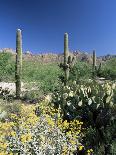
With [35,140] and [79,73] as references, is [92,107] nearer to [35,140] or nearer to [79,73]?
[35,140]

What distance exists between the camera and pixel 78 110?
35.3 feet

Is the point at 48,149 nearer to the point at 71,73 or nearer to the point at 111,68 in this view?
the point at 71,73

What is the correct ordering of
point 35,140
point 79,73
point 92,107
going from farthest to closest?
point 79,73 → point 92,107 → point 35,140

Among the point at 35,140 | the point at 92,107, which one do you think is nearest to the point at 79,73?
the point at 92,107

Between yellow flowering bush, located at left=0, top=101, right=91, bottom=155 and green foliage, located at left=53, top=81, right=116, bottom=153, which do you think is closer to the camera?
yellow flowering bush, located at left=0, top=101, right=91, bottom=155

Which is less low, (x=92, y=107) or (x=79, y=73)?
(x=79, y=73)

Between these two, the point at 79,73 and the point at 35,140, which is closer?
the point at 35,140

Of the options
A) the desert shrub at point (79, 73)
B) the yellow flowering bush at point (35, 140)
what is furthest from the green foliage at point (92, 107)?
the desert shrub at point (79, 73)

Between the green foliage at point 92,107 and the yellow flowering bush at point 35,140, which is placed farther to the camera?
the green foliage at point 92,107

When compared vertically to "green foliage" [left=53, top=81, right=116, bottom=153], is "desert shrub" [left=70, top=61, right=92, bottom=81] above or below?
above

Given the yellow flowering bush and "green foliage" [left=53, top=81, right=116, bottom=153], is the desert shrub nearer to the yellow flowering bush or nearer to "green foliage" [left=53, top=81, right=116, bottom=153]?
"green foliage" [left=53, top=81, right=116, bottom=153]

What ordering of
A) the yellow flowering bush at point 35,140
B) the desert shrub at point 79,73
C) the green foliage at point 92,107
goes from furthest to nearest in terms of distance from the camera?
the desert shrub at point 79,73, the green foliage at point 92,107, the yellow flowering bush at point 35,140

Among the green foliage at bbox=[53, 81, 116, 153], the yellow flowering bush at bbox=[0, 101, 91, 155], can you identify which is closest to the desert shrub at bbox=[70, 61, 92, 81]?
the green foliage at bbox=[53, 81, 116, 153]

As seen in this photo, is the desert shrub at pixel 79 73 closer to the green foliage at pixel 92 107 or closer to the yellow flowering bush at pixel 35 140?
the green foliage at pixel 92 107
